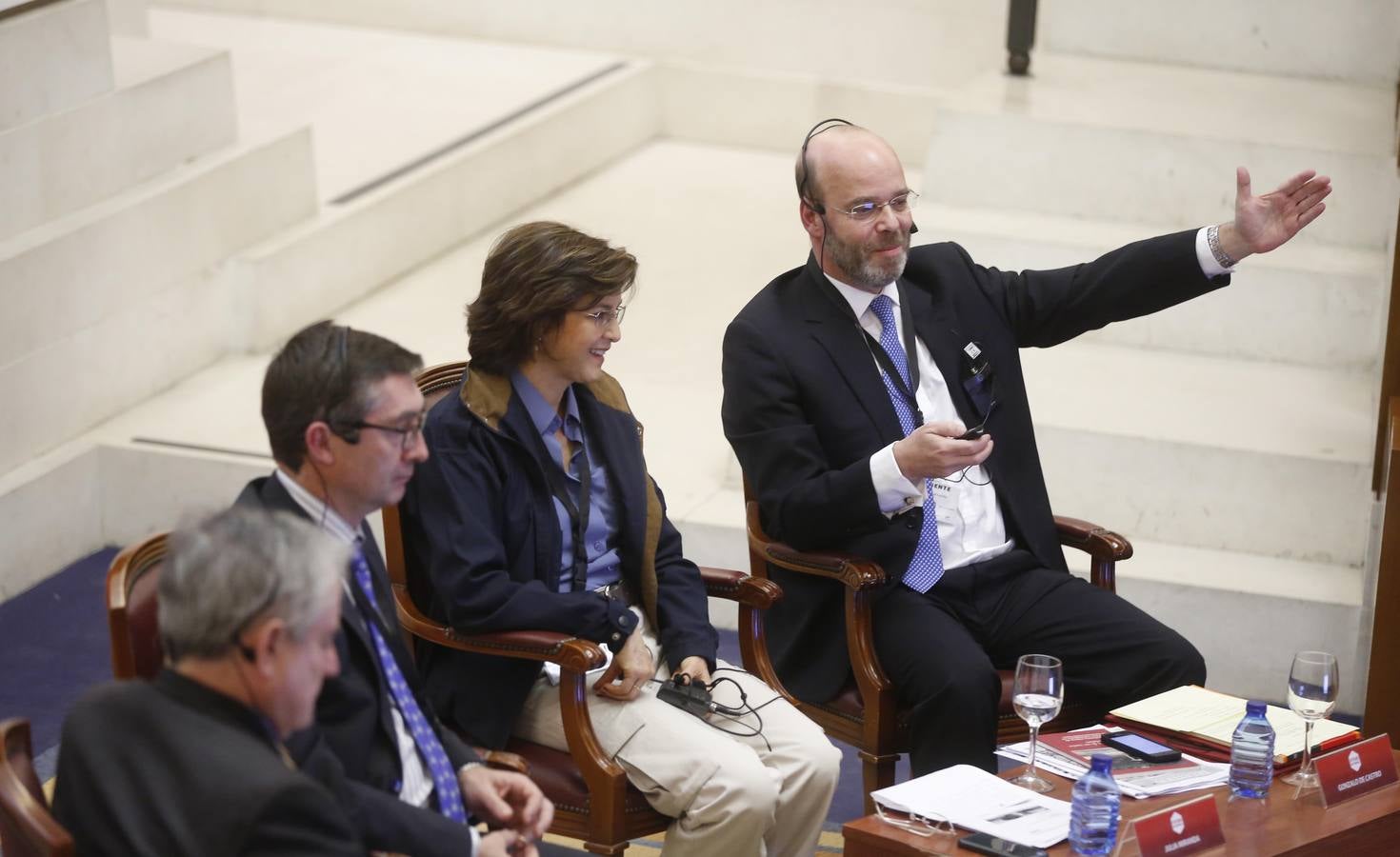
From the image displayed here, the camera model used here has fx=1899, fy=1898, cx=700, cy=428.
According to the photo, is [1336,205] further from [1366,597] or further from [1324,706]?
[1324,706]

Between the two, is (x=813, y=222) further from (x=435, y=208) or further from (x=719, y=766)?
(x=435, y=208)

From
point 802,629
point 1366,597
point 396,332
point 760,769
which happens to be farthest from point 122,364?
point 1366,597

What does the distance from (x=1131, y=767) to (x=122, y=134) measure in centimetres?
373

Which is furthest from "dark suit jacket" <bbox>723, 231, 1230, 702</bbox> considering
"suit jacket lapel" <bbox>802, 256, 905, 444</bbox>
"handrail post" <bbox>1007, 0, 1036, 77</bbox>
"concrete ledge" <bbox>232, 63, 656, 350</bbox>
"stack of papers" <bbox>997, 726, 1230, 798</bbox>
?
"concrete ledge" <bbox>232, 63, 656, 350</bbox>

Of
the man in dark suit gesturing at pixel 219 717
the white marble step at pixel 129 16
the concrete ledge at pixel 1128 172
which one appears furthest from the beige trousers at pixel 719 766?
the white marble step at pixel 129 16

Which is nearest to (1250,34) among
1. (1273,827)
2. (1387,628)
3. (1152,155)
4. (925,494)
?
(1152,155)

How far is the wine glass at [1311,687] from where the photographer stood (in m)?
2.90

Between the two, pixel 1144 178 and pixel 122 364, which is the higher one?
pixel 1144 178

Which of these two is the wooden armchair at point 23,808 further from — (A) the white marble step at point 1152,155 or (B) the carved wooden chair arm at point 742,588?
(A) the white marble step at point 1152,155

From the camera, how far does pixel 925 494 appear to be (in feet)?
11.6

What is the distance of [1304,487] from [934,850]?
2373mm

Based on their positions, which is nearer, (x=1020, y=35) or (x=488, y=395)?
(x=488, y=395)

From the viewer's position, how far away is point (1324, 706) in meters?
2.93

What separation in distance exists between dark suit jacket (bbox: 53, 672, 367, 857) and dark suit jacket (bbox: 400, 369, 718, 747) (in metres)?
0.95
